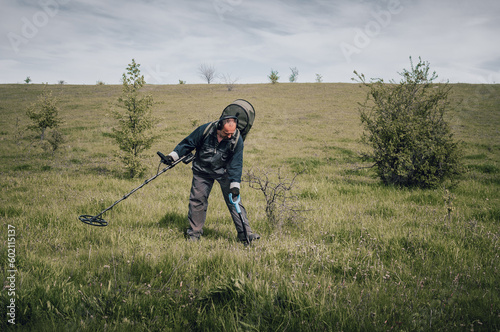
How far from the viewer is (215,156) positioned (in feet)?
15.2

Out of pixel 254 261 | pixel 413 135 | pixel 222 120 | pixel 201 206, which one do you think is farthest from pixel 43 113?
pixel 413 135

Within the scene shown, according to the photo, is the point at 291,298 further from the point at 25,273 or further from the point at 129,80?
the point at 129,80

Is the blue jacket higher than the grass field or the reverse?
higher

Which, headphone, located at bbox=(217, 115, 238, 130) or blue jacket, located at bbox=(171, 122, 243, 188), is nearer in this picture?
headphone, located at bbox=(217, 115, 238, 130)

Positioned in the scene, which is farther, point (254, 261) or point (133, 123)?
point (133, 123)

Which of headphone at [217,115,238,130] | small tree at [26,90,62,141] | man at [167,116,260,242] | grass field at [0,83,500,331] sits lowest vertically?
grass field at [0,83,500,331]

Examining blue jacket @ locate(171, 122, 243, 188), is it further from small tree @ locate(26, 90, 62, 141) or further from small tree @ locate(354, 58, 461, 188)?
small tree @ locate(26, 90, 62, 141)

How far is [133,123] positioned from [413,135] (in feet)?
31.2

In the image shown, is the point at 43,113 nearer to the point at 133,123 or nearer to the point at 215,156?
the point at 133,123

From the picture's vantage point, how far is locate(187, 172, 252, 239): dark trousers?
178 inches

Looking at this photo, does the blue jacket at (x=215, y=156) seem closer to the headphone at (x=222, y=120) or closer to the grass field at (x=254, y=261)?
the headphone at (x=222, y=120)

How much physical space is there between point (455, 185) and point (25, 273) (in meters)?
9.67

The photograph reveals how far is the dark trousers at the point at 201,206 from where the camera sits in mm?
4527

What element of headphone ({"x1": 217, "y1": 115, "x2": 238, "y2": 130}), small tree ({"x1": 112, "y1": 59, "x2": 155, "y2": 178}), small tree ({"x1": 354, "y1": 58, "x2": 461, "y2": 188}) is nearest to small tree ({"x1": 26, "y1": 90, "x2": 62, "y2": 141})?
small tree ({"x1": 112, "y1": 59, "x2": 155, "y2": 178})
